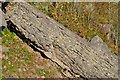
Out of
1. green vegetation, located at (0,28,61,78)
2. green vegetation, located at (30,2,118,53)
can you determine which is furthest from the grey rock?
green vegetation, located at (0,28,61,78)

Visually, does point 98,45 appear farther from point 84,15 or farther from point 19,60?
point 19,60

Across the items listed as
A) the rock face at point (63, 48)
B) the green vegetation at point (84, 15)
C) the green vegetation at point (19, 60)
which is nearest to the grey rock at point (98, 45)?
the rock face at point (63, 48)

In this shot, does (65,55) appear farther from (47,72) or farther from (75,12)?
(75,12)

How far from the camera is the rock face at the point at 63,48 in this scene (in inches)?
511

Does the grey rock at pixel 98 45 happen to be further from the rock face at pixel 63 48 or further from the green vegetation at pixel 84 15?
the green vegetation at pixel 84 15

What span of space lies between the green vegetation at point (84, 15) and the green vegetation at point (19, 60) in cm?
281

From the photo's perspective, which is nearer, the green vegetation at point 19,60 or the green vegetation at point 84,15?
the green vegetation at point 19,60

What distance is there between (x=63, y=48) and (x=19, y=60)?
6.17ft

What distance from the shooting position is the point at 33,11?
13367 millimetres

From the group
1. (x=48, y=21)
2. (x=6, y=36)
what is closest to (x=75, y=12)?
(x=48, y=21)

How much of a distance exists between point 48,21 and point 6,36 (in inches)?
69.6

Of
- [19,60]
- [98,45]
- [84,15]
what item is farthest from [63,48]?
[84,15]

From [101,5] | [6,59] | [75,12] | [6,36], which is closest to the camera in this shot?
[6,59]

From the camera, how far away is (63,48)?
42.8 ft
